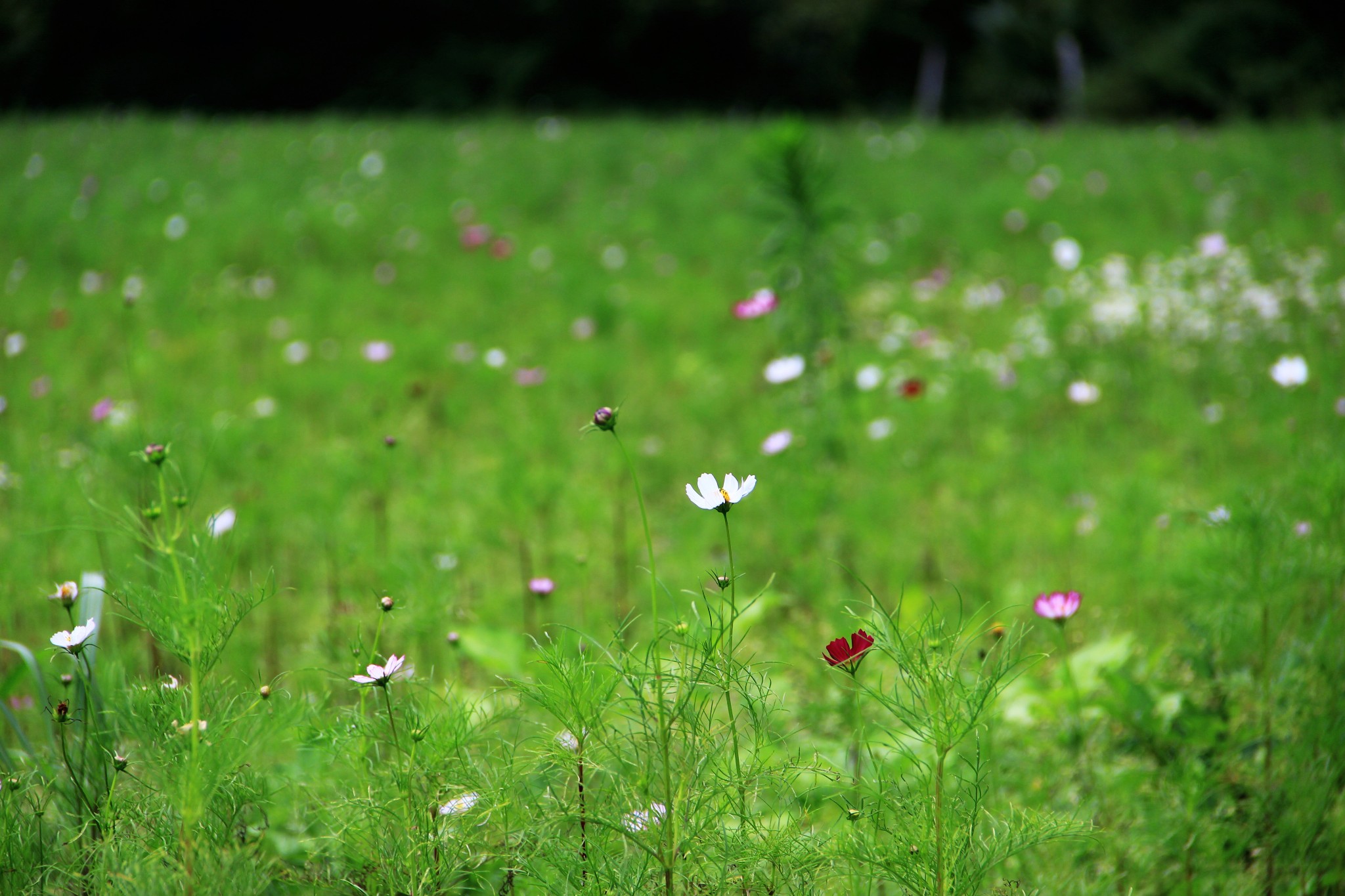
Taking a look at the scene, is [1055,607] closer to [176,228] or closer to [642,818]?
[642,818]

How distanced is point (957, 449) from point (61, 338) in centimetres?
338

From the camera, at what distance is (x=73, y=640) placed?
3.02 feet

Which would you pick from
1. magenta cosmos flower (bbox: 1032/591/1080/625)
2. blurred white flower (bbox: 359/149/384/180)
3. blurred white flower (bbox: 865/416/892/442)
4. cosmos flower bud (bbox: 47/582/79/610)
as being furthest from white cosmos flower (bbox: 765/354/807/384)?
blurred white flower (bbox: 359/149/384/180)

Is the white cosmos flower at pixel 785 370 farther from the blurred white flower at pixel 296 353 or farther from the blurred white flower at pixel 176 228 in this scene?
the blurred white flower at pixel 176 228

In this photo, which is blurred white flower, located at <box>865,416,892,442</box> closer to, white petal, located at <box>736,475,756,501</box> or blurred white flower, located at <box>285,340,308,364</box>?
white petal, located at <box>736,475,756,501</box>

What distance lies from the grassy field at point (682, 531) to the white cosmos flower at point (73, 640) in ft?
0.16

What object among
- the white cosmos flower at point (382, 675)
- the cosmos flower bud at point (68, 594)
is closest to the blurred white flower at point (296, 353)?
the cosmos flower bud at point (68, 594)

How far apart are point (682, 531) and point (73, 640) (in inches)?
61.1

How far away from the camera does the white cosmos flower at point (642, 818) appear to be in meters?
0.85

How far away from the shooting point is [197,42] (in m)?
18.0

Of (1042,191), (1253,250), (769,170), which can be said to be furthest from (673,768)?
(1042,191)

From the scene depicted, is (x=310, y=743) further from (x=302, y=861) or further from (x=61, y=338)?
(x=61, y=338)

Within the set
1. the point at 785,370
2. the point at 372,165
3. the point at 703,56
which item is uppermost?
the point at 785,370

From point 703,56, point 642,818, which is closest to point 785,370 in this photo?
point 642,818
